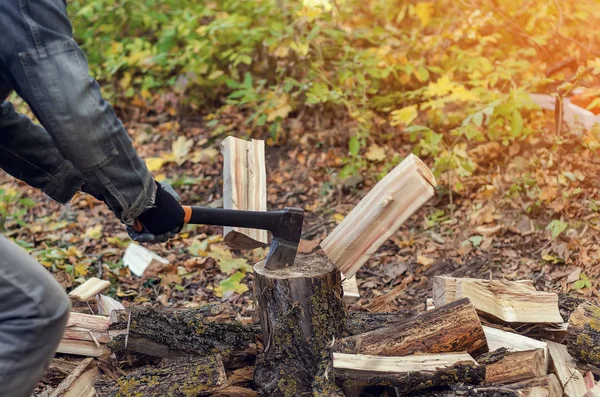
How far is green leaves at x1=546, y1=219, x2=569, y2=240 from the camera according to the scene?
3.78 m

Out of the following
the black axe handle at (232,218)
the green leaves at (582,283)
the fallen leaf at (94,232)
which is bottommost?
the fallen leaf at (94,232)

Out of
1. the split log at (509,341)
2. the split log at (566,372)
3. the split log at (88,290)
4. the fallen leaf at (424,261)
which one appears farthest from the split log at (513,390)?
the split log at (88,290)

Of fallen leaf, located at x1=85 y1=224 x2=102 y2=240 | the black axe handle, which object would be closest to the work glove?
the black axe handle

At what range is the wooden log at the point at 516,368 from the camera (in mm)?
2486

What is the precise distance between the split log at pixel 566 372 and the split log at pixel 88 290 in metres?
2.37

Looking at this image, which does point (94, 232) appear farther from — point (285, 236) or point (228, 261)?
point (285, 236)

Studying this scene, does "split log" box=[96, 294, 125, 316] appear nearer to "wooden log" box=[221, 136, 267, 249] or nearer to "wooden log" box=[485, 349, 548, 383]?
"wooden log" box=[221, 136, 267, 249]

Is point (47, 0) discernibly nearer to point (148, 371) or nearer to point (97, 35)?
point (148, 371)

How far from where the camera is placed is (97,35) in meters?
7.30

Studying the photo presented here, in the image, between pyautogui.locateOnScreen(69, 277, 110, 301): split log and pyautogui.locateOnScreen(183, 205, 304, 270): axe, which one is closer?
Answer: pyautogui.locateOnScreen(183, 205, 304, 270): axe

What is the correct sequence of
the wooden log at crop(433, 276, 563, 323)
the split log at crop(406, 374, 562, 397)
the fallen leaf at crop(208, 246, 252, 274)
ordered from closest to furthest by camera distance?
the split log at crop(406, 374, 562, 397), the wooden log at crop(433, 276, 563, 323), the fallen leaf at crop(208, 246, 252, 274)

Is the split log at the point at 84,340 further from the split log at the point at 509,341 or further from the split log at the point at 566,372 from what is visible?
the split log at the point at 566,372

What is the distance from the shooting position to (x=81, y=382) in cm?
275

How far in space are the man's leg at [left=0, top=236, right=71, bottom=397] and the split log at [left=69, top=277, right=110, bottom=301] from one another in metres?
1.57
